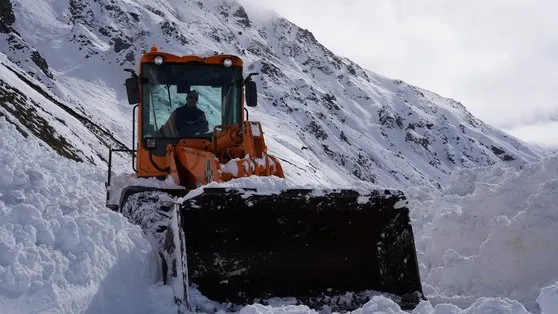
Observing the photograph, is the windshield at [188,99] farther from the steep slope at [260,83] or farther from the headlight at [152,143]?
the steep slope at [260,83]

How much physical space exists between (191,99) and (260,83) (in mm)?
130822

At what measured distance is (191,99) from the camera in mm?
7176

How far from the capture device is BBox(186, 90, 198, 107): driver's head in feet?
23.5

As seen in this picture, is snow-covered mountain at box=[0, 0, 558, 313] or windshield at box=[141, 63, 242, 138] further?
windshield at box=[141, 63, 242, 138]

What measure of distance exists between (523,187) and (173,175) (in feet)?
12.8

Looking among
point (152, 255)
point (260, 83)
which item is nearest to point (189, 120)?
point (152, 255)

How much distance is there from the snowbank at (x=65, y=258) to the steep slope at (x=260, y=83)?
1937 inches

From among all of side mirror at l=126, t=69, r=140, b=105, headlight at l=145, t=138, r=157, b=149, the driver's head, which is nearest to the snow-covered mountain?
headlight at l=145, t=138, r=157, b=149

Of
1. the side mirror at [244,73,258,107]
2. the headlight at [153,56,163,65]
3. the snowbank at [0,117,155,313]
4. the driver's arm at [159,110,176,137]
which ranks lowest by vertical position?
the snowbank at [0,117,155,313]

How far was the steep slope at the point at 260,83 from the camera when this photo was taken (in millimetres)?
76812

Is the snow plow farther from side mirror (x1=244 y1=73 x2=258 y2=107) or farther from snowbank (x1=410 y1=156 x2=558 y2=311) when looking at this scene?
side mirror (x1=244 y1=73 x2=258 y2=107)

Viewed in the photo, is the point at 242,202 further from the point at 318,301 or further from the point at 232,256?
the point at 318,301

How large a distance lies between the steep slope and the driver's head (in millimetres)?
46954

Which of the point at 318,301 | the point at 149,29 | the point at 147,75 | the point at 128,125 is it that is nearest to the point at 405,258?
the point at 318,301
